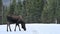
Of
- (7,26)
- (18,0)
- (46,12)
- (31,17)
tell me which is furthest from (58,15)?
(7,26)

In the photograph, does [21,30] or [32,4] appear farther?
[32,4]

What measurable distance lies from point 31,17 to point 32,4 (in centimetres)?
37

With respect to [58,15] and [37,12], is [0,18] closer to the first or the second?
[37,12]

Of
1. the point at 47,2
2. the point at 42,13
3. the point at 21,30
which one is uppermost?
the point at 47,2

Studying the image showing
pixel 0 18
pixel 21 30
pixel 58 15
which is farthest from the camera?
pixel 58 15

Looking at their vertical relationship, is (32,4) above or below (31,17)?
above

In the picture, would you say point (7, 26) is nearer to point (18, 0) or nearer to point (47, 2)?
point (18, 0)

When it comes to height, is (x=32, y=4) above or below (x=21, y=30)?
above

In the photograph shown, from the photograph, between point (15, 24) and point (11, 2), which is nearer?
point (15, 24)

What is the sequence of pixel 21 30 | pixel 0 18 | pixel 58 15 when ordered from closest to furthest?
pixel 21 30 → pixel 0 18 → pixel 58 15

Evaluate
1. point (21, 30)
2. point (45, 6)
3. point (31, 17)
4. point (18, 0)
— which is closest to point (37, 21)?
point (31, 17)

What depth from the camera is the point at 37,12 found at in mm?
4570

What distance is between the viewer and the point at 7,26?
366 cm

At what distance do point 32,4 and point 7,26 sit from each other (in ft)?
4.00
